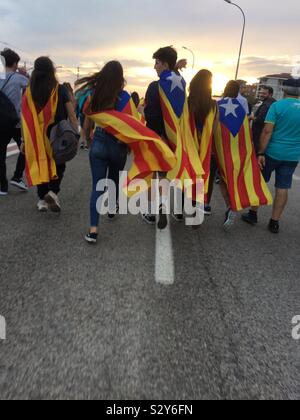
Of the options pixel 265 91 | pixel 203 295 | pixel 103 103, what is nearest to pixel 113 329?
pixel 203 295

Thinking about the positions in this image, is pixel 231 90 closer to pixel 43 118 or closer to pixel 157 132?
pixel 157 132

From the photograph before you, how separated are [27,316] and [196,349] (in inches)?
45.5

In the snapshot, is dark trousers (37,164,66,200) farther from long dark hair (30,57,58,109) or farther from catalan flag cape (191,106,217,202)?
catalan flag cape (191,106,217,202)

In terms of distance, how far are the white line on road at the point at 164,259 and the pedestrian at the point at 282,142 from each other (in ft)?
5.17

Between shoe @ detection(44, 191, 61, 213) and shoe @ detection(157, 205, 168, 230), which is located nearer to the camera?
shoe @ detection(157, 205, 168, 230)

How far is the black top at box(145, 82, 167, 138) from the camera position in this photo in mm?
4785

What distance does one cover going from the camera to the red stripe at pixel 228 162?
5.20 metres

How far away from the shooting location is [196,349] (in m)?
2.53

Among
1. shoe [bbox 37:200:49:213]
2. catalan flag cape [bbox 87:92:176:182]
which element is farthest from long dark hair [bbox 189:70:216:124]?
shoe [bbox 37:200:49:213]

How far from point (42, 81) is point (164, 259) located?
2.50 metres

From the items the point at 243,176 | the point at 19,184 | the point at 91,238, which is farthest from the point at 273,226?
the point at 19,184

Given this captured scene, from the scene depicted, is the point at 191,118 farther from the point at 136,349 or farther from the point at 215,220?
the point at 136,349

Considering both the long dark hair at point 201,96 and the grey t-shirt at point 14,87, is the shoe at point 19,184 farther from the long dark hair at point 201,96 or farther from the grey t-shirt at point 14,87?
the long dark hair at point 201,96

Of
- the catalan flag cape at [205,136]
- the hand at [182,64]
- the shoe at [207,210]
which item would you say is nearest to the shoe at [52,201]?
the catalan flag cape at [205,136]
